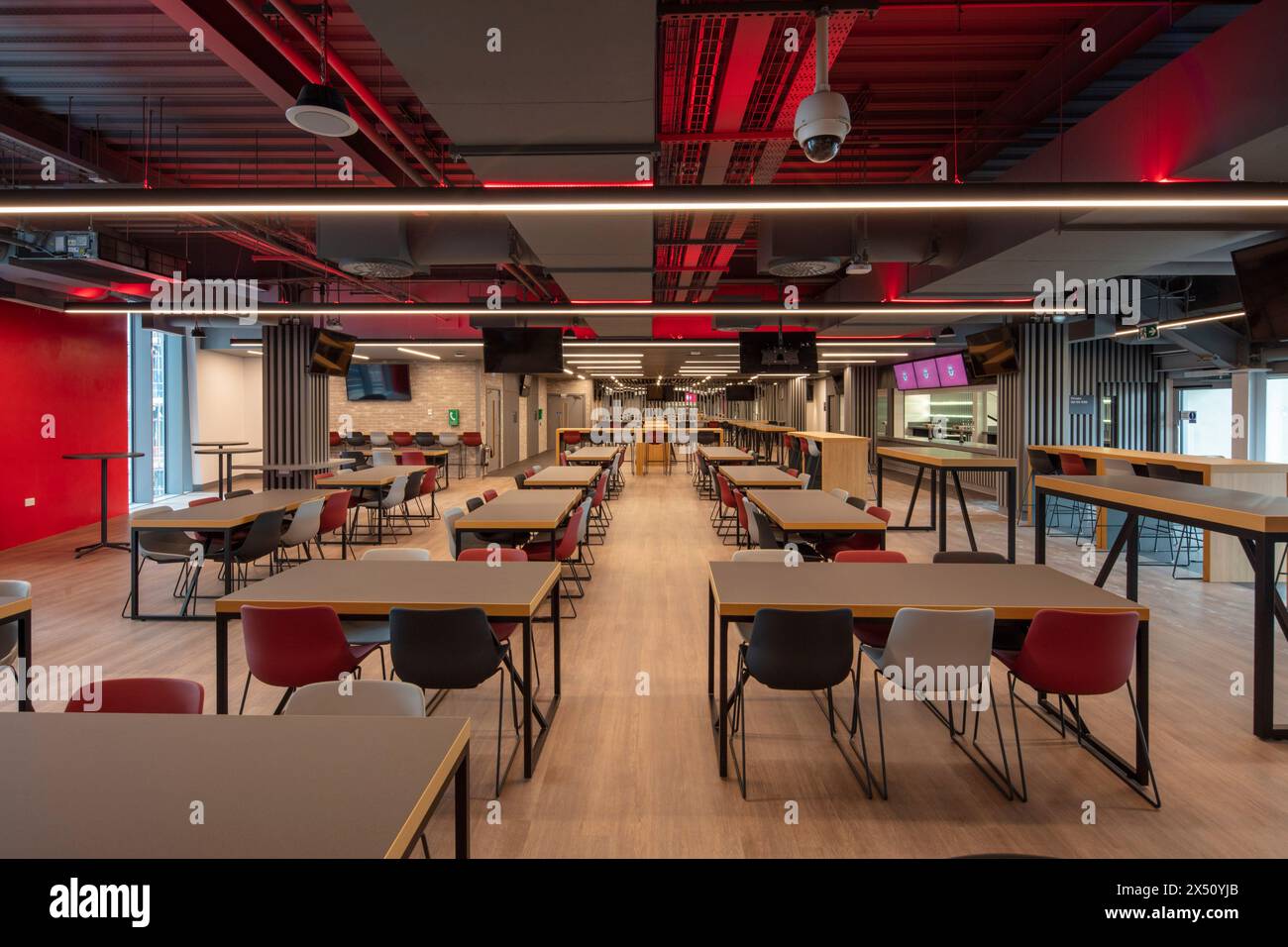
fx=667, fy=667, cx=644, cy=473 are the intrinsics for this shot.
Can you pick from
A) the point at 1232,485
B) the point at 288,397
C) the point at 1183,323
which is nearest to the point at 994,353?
the point at 1183,323

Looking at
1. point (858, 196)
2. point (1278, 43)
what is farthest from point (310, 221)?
point (1278, 43)

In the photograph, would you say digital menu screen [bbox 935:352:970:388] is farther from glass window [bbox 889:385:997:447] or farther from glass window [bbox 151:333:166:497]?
glass window [bbox 151:333:166:497]

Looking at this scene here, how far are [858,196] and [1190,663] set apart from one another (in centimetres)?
373

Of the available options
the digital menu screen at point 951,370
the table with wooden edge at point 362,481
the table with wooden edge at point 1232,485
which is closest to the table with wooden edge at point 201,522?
the table with wooden edge at point 362,481

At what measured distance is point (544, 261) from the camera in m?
6.09

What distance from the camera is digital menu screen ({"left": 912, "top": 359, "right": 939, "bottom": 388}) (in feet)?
46.1

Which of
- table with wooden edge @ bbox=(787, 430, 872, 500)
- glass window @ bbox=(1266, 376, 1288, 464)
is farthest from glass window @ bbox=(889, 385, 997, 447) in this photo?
glass window @ bbox=(1266, 376, 1288, 464)

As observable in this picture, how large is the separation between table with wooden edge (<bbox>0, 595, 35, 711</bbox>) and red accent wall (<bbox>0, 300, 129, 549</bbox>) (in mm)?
7037

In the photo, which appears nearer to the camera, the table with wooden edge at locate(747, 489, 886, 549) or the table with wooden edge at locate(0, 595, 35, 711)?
the table with wooden edge at locate(0, 595, 35, 711)

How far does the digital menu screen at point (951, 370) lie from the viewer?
12933 millimetres

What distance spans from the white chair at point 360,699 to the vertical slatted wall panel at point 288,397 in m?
8.46

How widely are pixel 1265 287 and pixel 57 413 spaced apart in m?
12.7

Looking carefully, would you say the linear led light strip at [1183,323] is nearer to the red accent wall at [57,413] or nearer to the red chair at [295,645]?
the red chair at [295,645]
